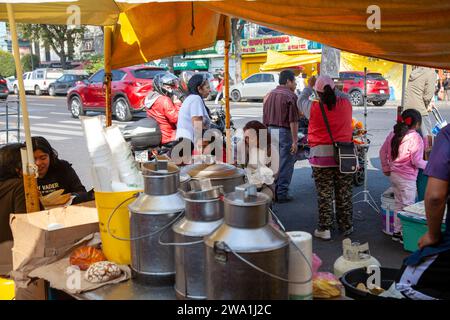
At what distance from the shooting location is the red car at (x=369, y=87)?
1933 centimetres

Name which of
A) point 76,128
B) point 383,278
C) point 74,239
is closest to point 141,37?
point 74,239

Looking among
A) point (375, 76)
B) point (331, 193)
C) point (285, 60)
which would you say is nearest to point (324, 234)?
point (331, 193)

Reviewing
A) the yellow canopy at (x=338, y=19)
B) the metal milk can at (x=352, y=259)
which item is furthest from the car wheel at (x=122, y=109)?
the metal milk can at (x=352, y=259)

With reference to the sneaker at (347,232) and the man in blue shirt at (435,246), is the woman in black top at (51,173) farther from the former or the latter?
the sneaker at (347,232)

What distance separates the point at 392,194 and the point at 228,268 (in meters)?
3.95

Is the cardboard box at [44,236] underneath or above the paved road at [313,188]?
above

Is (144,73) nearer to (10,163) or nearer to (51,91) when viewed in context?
(10,163)

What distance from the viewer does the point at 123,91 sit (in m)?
15.7

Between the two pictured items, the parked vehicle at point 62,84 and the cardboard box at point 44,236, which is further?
the parked vehicle at point 62,84

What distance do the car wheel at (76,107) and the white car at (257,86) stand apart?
8081 mm

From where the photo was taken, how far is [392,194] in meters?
5.26

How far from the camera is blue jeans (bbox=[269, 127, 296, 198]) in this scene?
6668 mm

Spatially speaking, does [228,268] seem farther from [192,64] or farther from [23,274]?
[192,64]

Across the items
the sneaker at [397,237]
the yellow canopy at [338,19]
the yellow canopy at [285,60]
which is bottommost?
the sneaker at [397,237]
